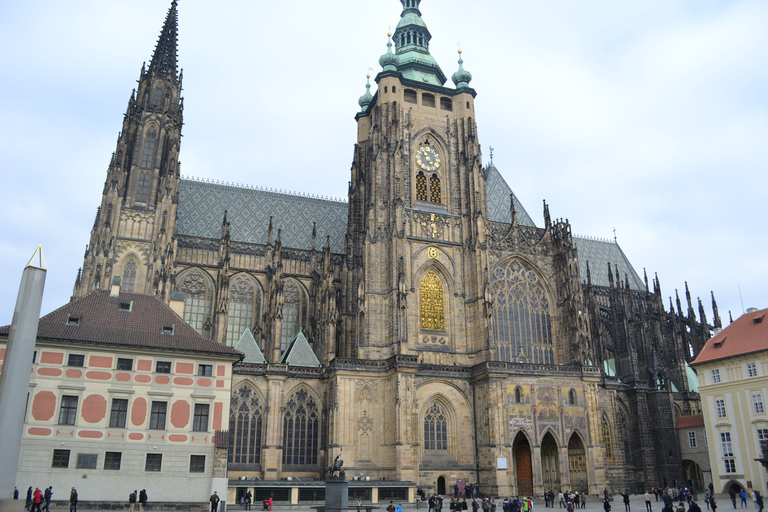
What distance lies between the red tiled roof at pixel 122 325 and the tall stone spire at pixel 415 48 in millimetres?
29753

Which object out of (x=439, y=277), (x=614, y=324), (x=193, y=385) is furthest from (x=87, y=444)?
(x=614, y=324)

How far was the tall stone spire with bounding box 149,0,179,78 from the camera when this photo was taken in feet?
178

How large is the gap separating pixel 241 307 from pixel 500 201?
80.1ft

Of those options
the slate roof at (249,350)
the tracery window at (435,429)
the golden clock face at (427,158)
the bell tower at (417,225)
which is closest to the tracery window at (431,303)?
the bell tower at (417,225)

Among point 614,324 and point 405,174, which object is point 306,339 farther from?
point 614,324

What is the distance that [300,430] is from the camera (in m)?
42.4

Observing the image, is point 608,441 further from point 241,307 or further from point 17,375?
point 17,375

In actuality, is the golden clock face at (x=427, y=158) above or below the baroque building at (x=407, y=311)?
above

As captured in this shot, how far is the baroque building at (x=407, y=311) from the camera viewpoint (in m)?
41.8

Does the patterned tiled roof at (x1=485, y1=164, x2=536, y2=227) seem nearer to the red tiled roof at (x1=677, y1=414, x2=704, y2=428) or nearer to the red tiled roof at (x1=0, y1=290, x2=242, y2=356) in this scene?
the red tiled roof at (x1=677, y1=414, x2=704, y2=428)

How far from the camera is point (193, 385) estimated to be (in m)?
31.6

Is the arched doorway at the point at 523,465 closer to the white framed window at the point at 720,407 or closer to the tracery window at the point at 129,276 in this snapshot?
the white framed window at the point at 720,407

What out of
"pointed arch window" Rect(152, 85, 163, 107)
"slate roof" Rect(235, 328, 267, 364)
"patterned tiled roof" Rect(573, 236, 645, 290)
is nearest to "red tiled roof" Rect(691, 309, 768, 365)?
"patterned tiled roof" Rect(573, 236, 645, 290)

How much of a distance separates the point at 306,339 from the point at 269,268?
20.3 feet
